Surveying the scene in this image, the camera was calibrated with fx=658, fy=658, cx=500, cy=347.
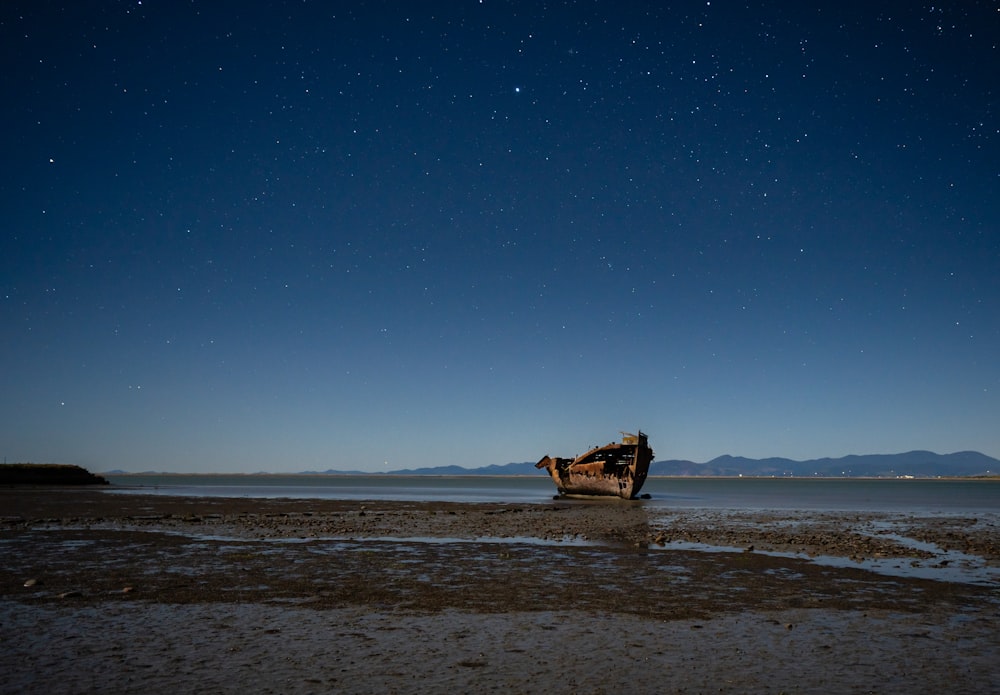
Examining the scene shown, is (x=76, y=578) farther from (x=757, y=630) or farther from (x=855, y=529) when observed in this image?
(x=855, y=529)

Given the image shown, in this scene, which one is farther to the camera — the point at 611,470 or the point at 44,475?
the point at 44,475

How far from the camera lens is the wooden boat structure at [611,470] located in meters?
58.9

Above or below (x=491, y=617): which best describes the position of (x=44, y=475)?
below

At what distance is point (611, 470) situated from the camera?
61.6 meters

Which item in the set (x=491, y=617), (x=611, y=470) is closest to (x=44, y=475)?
(x=611, y=470)

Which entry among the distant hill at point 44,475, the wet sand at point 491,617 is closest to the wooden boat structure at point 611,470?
the wet sand at point 491,617

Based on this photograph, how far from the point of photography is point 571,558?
1653 cm

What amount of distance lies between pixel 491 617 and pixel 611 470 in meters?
53.4

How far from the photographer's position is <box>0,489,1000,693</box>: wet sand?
6914 mm

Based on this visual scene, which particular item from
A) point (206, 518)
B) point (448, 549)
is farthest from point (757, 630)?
point (206, 518)

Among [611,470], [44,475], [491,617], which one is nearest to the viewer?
[491,617]

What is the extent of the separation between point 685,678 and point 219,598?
784 cm

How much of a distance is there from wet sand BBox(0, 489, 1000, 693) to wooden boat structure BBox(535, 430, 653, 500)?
130 feet

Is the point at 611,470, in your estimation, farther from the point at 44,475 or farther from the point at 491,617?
the point at 44,475
